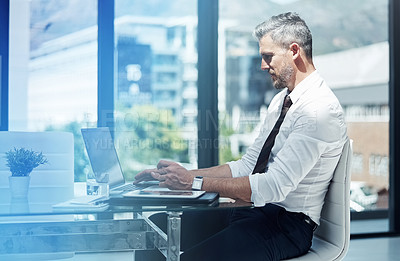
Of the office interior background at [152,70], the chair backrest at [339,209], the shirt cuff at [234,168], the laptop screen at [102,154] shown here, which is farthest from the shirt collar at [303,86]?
the office interior background at [152,70]

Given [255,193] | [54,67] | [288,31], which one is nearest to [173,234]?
[255,193]

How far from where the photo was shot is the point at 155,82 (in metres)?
4.05

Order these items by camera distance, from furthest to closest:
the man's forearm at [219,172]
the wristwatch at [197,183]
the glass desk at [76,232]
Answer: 1. the man's forearm at [219,172]
2. the wristwatch at [197,183]
3. the glass desk at [76,232]

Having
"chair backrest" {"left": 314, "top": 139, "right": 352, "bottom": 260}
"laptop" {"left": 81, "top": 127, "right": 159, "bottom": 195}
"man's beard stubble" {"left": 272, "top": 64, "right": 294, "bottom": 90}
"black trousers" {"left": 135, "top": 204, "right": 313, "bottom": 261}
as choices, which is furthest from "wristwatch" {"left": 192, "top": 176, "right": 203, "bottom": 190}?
"man's beard stubble" {"left": 272, "top": 64, "right": 294, "bottom": 90}

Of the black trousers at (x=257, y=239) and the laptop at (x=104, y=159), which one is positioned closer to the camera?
the black trousers at (x=257, y=239)

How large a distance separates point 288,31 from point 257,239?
903 mm

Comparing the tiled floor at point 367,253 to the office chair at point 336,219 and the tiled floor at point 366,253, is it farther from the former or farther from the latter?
the office chair at point 336,219

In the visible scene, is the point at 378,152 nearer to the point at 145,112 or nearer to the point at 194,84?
the point at 194,84

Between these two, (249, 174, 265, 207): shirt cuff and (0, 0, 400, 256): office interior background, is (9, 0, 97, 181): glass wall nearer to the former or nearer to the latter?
(0, 0, 400, 256): office interior background

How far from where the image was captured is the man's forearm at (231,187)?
2.01 m

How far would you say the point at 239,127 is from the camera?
434 centimetres

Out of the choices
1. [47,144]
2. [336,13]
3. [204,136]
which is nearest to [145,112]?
[204,136]

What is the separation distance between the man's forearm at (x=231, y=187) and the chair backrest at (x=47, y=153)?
0.73 m

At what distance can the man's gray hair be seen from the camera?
228 centimetres
